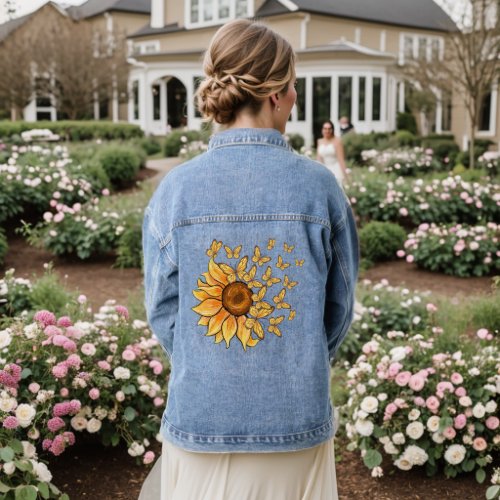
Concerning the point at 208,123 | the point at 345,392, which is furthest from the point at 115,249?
the point at 208,123

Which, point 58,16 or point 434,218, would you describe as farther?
point 58,16

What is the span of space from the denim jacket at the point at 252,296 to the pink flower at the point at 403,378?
78.3 inches

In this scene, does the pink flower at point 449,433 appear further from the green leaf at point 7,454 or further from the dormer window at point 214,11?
the dormer window at point 214,11

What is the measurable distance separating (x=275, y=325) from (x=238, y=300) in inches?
4.5

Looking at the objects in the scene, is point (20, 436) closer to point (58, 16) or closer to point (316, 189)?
point (316, 189)

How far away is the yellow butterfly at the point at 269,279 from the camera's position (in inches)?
70.5

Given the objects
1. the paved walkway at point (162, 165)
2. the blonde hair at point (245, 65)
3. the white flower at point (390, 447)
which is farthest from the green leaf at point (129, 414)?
the paved walkway at point (162, 165)

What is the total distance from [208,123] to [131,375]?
7.57ft

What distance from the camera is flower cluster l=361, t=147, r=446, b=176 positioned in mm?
16656

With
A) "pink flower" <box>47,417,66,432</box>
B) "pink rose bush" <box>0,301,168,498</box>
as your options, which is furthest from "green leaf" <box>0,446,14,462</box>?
"pink flower" <box>47,417,66,432</box>

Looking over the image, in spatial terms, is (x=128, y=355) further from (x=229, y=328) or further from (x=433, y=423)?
(x=229, y=328)

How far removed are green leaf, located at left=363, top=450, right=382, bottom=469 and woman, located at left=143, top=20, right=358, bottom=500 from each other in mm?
1913

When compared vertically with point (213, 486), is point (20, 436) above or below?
below

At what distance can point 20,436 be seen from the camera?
3.44 metres
